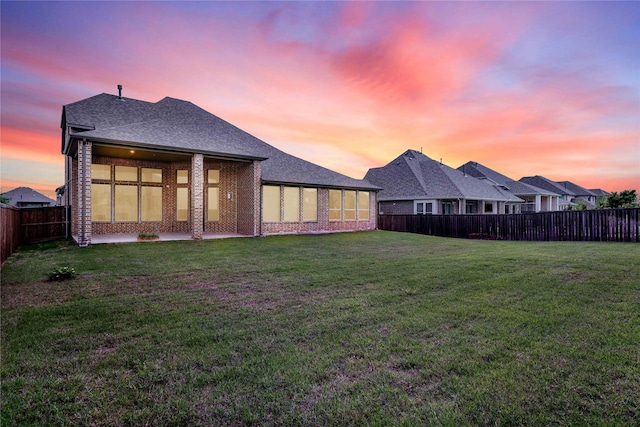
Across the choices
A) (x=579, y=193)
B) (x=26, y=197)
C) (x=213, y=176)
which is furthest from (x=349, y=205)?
(x=579, y=193)

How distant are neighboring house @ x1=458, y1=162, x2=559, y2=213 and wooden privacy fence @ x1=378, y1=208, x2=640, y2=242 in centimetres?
1500

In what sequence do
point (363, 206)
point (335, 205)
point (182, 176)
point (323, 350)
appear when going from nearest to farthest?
point (323, 350) < point (182, 176) < point (335, 205) < point (363, 206)

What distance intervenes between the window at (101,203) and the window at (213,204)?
472 centimetres

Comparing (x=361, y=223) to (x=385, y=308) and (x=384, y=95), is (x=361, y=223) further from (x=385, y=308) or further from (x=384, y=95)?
(x=385, y=308)

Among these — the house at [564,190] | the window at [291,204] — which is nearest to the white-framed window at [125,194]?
the window at [291,204]

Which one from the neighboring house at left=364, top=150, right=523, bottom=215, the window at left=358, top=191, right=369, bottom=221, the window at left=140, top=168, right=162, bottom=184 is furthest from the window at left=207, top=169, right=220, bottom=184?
the neighboring house at left=364, top=150, right=523, bottom=215

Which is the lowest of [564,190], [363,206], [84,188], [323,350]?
[323,350]

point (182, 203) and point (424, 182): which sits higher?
point (424, 182)

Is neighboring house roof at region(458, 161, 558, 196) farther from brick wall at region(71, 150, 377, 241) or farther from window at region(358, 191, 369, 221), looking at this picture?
brick wall at region(71, 150, 377, 241)

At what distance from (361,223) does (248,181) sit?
880cm

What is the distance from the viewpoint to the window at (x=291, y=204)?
18016mm

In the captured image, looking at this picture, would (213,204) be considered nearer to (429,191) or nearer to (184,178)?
(184,178)

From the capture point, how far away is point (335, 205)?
20.5m

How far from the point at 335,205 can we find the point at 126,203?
11739 millimetres
